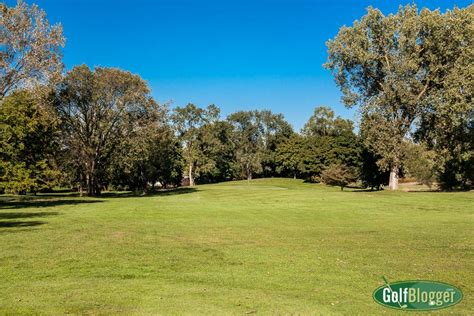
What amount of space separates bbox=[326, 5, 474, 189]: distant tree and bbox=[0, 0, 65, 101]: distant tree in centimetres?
2551

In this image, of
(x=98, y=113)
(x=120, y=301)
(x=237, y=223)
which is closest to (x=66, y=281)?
(x=120, y=301)

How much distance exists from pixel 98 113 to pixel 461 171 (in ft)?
134

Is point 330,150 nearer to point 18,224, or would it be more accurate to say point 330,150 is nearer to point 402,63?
point 402,63

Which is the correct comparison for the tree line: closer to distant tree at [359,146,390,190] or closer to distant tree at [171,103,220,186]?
distant tree at [359,146,390,190]

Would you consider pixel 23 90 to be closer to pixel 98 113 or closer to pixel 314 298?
pixel 98 113

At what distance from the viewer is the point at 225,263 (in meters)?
10.8

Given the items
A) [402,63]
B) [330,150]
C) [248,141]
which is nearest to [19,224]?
[402,63]

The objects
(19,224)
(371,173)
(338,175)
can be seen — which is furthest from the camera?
(338,175)

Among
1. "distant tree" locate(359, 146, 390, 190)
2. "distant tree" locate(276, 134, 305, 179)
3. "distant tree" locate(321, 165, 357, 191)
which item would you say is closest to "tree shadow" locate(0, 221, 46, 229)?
"distant tree" locate(359, 146, 390, 190)

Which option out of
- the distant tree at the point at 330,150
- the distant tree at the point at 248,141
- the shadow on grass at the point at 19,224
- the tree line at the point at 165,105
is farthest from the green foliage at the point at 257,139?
the shadow on grass at the point at 19,224

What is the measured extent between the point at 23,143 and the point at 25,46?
26.3 feet

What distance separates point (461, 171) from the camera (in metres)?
47.8

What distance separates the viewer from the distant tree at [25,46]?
33.9 metres

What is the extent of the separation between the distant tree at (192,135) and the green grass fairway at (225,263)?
7167cm
